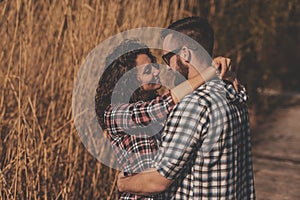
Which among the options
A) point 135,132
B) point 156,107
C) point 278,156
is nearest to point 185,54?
point 156,107

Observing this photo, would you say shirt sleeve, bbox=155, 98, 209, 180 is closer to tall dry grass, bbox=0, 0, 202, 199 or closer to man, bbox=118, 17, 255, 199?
man, bbox=118, 17, 255, 199

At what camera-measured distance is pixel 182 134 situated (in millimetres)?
1729

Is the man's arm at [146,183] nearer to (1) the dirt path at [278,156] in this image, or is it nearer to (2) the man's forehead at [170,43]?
(2) the man's forehead at [170,43]

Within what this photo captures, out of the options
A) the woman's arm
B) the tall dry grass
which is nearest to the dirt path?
the tall dry grass

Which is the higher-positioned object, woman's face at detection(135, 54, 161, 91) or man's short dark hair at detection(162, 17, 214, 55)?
man's short dark hair at detection(162, 17, 214, 55)

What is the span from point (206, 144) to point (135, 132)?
0.97 ft

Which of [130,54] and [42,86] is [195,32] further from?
[42,86]

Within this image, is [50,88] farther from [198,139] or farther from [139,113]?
[198,139]

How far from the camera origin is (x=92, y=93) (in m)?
3.18

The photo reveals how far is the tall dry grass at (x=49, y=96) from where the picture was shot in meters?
2.69

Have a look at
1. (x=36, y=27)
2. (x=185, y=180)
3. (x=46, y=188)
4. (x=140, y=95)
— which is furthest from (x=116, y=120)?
(x=36, y=27)

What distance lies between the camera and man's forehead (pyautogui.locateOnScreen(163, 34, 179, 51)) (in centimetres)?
184

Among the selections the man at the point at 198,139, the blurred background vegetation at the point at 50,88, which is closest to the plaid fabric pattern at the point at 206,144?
the man at the point at 198,139

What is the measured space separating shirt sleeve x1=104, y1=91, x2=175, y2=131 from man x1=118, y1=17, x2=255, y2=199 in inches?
3.8
